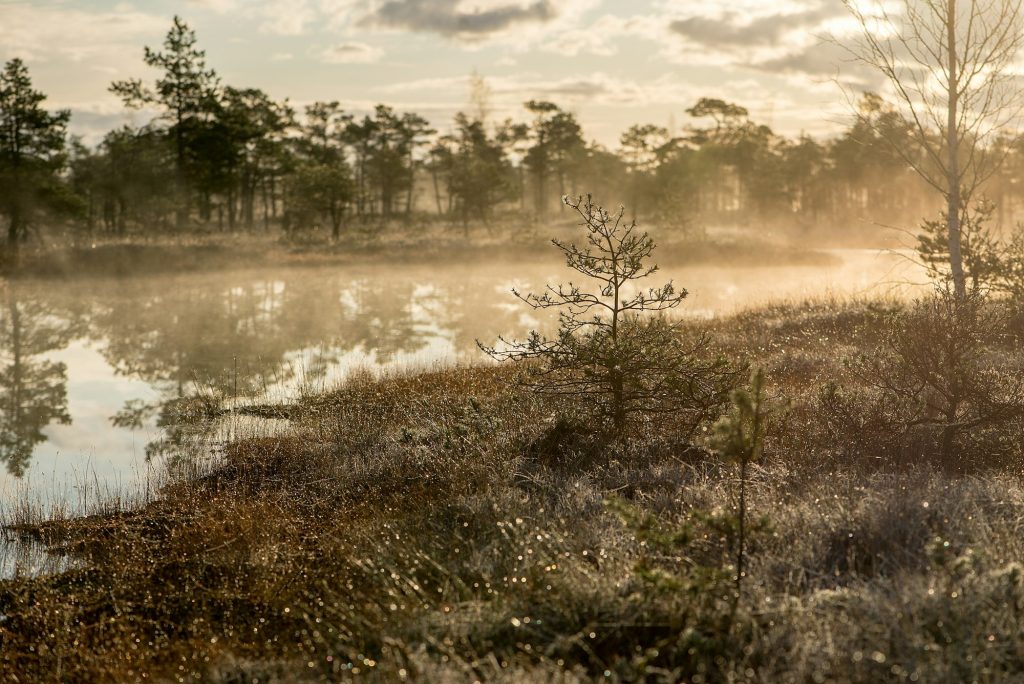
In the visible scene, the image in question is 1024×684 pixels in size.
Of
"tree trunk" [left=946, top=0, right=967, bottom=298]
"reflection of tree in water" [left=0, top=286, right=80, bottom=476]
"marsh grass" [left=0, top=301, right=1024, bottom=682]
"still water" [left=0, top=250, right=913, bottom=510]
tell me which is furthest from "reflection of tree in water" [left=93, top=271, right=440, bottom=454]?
"tree trunk" [left=946, top=0, right=967, bottom=298]

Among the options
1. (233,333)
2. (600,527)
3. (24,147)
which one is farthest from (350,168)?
(600,527)

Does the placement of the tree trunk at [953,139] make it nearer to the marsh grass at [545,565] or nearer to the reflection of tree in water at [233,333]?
the marsh grass at [545,565]

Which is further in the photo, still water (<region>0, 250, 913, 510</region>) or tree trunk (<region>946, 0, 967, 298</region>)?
tree trunk (<region>946, 0, 967, 298</region>)

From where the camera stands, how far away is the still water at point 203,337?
11.7 m

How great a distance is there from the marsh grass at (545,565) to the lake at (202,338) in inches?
64.0

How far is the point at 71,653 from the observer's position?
5.67m

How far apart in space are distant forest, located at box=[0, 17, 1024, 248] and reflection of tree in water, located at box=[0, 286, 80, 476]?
55.6 ft

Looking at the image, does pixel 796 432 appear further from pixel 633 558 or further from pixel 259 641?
pixel 259 641

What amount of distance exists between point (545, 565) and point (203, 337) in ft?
57.8

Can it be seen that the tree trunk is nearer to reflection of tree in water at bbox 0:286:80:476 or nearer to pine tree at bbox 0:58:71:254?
reflection of tree in water at bbox 0:286:80:476

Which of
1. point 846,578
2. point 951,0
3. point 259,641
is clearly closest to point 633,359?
point 846,578

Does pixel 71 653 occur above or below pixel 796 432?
below

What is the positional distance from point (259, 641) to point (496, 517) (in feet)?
7.20

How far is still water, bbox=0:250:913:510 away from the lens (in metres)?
→ 11.7
